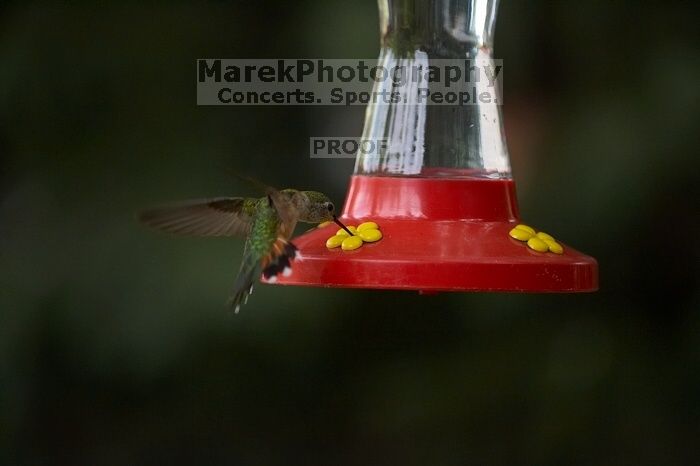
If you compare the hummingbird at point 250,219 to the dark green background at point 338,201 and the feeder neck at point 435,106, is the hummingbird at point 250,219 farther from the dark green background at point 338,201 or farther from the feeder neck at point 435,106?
the dark green background at point 338,201

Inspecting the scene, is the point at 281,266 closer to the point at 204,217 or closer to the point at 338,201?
the point at 204,217

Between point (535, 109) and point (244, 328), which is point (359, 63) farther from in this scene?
point (244, 328)

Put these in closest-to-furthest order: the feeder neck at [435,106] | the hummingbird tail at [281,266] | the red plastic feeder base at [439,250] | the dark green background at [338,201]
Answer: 1. the red plastic feeder base at [439,250]
2. the hummingbird tail at [281,266]
3. the feeder neck at [435,106]
4. the dark green background at [338,201]

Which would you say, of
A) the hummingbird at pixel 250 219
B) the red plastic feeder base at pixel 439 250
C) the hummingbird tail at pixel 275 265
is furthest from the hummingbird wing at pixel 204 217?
the red plastic feeder base at pixel 439 250

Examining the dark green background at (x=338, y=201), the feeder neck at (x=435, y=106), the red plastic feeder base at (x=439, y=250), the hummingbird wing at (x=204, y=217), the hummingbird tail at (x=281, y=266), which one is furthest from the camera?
the dark green background at (x=338, y=201)

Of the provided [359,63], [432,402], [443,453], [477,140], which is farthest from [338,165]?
[477,140]

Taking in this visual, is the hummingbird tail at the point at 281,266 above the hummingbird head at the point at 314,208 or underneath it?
underneath

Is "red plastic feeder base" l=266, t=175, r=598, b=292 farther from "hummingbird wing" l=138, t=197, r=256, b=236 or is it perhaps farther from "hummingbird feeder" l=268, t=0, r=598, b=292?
"hummingbird wing" l=138, t=197, r=256, b=236

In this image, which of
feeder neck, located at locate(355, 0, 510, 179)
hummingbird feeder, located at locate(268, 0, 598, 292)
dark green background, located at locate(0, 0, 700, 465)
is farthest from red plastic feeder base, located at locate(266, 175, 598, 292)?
dark green background, located at locate(0, 0, 700, 465)

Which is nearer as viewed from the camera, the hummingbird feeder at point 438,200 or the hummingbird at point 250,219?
the hummingbird feeder at point 438,200
